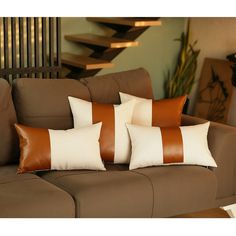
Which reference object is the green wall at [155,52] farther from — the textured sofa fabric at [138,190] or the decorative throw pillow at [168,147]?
the textured sofa fabric at [138,190]

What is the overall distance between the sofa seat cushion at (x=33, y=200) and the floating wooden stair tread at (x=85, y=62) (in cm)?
192

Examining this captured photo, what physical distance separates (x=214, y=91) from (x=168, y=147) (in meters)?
2.53

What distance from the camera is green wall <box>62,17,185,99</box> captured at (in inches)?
207

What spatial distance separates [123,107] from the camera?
9.51ft

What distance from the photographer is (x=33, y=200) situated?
2.24 meters

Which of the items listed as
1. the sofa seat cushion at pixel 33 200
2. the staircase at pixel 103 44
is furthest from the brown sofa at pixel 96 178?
the staircase at pixel 103 44

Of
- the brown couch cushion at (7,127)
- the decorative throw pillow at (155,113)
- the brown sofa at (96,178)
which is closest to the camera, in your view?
the brown sofa at (96,178)

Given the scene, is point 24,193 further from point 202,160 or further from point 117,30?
point 117,30

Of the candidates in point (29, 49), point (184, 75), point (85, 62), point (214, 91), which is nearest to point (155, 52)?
point (184, 75)

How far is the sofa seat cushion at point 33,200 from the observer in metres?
2.19

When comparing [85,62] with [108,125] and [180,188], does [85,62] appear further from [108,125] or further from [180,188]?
[180,188]

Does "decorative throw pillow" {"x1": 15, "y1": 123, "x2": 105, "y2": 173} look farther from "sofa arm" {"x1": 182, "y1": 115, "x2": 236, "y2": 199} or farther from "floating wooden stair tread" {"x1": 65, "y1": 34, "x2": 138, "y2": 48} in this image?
"floating wooden stair tread" {"x1": 65, "y1": 34, "x2": 138, "y2": 48}

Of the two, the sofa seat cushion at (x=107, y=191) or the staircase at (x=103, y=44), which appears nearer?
the sofa seat cushion at (x=107, y=191)
